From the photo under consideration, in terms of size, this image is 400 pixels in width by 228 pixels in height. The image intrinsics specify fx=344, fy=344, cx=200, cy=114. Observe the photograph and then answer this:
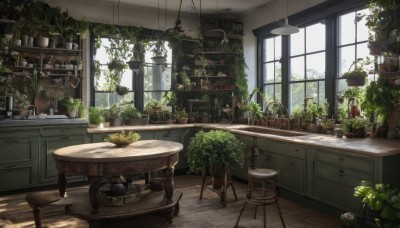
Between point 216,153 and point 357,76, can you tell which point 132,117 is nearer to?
point 216,153

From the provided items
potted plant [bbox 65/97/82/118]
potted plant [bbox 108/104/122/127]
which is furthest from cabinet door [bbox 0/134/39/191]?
potted plant [bbox 108/104/122/127]

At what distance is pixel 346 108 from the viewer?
5.12 m

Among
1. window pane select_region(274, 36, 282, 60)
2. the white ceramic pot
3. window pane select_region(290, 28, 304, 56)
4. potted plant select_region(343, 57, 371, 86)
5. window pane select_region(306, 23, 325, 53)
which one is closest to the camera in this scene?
Result: potted plant select_region(343, 57, 371, 86)

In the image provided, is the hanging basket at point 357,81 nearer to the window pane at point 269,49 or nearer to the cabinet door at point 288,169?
the cabinet door at point 288,169

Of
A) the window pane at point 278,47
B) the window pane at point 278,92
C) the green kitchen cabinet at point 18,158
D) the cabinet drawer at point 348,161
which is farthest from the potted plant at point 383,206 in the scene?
the green kitchen cabinet at point 18,158

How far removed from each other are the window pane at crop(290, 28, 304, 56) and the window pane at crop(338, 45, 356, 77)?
87 centimetres

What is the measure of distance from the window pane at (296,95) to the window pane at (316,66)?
0.29 meters

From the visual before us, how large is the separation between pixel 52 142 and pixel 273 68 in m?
4.28

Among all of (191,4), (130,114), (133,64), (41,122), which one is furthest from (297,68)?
(41,122)

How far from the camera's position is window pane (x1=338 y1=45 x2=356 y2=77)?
5.15m

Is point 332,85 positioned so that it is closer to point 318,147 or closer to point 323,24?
point 323,24

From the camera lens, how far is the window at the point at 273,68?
6685 millimetres

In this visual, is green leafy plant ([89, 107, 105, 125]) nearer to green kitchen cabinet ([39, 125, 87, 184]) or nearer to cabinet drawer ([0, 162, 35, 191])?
green kitchen cabinet ([39, 125, 87, 184])

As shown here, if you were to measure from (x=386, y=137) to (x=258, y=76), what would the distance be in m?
3.36
